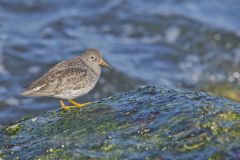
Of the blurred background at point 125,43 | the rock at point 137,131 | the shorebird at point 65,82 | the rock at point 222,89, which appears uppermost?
the shorebird at point 65,82

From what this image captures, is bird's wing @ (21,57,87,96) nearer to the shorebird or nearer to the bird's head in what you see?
the shorebird

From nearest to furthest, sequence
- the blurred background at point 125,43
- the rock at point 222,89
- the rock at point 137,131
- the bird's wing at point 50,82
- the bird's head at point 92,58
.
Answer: the rock at point 137,131
the bird's wing at point 50,82
the bird's head at point 92,58
the rock at point 222,89
the blurred background at point 125,43

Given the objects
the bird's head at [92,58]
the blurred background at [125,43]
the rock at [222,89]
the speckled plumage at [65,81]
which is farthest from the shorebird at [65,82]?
the rock at [222,89]

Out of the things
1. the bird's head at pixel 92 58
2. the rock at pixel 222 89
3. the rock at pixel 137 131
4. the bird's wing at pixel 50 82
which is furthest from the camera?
the rock at pixel 222 89

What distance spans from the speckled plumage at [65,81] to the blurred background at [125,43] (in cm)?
617

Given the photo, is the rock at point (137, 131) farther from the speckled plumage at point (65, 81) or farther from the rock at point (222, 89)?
the rock at point (222, 89)

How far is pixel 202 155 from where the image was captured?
4930mm

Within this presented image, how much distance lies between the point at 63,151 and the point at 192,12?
13.4 m

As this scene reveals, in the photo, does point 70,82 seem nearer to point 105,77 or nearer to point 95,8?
point 105,77

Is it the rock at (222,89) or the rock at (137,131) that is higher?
the rock at (137,131)

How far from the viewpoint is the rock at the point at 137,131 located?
507 cm

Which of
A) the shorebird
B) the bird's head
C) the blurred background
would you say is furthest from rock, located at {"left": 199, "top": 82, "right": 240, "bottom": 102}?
the shorebird

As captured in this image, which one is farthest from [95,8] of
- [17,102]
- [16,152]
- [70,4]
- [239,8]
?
[16,152]

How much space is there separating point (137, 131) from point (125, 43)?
438 inches
